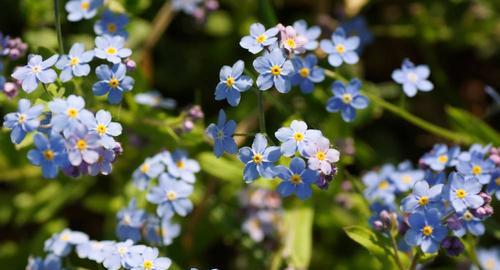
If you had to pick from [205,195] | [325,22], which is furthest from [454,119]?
[205,195]

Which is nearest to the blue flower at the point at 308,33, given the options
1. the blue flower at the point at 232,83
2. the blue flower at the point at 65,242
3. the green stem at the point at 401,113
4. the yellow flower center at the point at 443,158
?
the green stem at the point at 401,113

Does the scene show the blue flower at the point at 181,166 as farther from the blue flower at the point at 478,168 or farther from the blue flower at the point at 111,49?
the blue flower at the point at 478,168

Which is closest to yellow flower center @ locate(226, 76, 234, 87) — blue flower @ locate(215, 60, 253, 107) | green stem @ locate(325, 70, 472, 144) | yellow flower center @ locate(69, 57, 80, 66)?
Answer: blue flower @ locate(215, 60, 253, 107)

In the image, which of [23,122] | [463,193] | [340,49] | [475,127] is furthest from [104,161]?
[475,127]

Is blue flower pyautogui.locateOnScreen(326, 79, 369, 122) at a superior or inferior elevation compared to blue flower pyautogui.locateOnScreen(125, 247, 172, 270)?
superior

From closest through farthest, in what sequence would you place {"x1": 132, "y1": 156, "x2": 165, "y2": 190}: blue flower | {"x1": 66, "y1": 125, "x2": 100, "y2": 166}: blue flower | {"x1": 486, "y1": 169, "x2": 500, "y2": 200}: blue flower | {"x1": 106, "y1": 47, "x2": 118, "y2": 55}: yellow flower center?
{"x1": 66, "y1": 125, "x2": 100, "y2": 166}: blue flower → {"x1": 106, "y1": 47, "x2": 118, "y2": 55}: yellow flower center → {"x1": 486, "y1": 169, "x2": 500, "y2": 200}: blue flower → {"x1": 132, "y1": 156, "x2": 165, "y2": 190}: blue flower

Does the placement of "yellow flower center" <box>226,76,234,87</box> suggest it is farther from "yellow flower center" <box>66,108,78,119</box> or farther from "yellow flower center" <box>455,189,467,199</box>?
"yellow flower center" <box>455,189,467,199</box>
